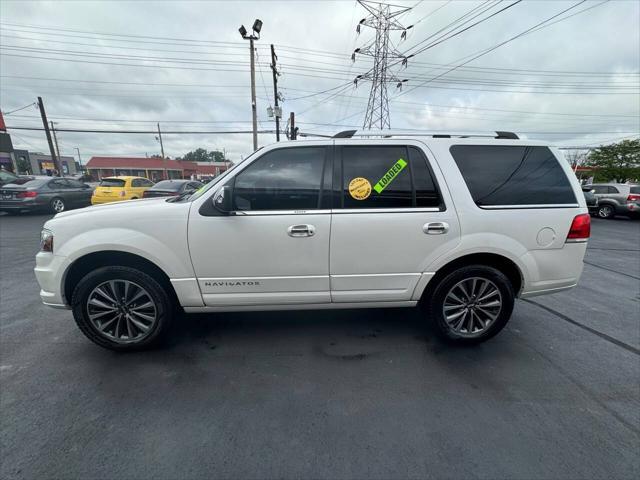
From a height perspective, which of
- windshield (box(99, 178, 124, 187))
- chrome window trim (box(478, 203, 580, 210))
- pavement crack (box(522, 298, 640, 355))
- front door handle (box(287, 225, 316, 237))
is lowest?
pavement crack (box(522, 298, 640, 355))

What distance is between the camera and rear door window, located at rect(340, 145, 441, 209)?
271 centimetres

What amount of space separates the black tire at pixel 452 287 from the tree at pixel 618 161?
4277 centimetres

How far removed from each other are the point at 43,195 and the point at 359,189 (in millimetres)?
14285

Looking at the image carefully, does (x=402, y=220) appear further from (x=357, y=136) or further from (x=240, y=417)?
(x=240, y=417)

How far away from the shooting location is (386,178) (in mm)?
2744

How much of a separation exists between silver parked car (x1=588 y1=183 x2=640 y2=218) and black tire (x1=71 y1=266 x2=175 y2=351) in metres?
18.8

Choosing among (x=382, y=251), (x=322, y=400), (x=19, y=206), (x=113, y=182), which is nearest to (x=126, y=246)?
(x=322, y=400)

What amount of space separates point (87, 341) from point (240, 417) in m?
2.13

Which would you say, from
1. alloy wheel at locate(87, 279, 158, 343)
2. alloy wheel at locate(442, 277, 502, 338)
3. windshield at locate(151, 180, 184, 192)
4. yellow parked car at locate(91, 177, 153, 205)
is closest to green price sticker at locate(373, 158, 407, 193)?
alloy wheel at locate(442, 277, 502, 338)

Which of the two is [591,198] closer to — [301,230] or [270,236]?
[301,230]

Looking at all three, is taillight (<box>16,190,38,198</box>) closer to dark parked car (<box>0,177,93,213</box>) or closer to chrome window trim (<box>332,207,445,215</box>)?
dark parked car (<box>0,177,93,213</box>)

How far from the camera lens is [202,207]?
2.62 meters

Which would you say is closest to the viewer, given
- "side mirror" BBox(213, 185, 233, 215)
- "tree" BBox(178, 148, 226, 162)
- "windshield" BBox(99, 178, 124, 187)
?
"side mirror" BBox(213, 185, 233, 215)

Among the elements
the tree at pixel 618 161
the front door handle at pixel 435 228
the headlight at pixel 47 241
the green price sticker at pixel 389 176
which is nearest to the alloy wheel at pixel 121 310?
the headlight at pixel 47 241
